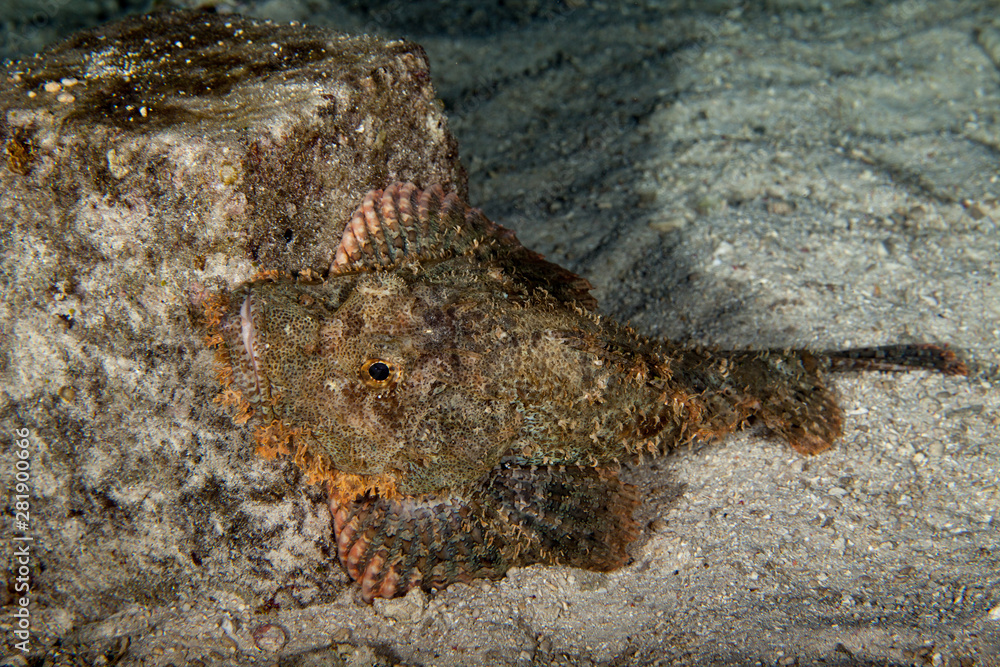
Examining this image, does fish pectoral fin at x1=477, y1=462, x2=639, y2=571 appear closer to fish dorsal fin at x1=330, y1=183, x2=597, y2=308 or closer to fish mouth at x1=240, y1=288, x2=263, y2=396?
fish dorsal fin at x1=330, y1=183, x2=597, y2=308

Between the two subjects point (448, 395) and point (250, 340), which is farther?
point (448, 395)

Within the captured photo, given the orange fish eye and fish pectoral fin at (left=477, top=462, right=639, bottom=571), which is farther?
fish pectoral fin at (left=477, top=462, right=639, bottom=571)

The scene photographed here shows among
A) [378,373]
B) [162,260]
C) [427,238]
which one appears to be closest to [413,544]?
[378,373]

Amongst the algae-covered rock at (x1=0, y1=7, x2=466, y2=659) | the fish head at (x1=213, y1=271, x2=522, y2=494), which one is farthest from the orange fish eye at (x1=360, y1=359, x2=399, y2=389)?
the algae-covered rock at (x1=0, y1=7, x2=466, y2=659)

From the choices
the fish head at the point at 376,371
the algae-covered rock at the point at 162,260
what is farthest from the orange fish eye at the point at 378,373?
the algae-covered rock at the point at 162,260

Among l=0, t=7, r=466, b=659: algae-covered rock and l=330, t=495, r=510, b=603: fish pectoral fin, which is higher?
l=0, t=7, r=466, b=659: algae-covered rock

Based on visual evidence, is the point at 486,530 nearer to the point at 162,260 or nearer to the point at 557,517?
the point at 557,517
